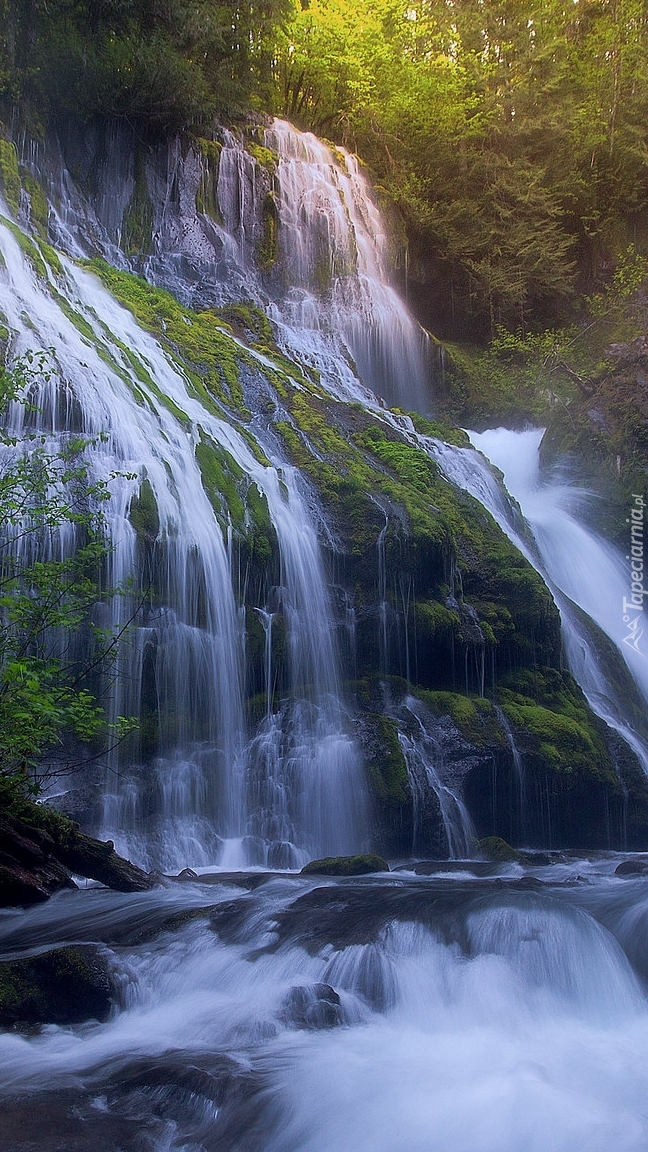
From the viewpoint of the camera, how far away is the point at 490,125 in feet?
80.9

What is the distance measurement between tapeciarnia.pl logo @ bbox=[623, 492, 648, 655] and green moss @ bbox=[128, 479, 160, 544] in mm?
8352

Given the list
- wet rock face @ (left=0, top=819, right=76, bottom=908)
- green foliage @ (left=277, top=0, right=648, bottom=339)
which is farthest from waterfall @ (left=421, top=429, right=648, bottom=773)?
green foliage @ (left=277, top=0, right=648, bottom=339)

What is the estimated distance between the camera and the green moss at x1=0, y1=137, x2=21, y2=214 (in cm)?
1602

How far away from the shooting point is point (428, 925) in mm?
6270

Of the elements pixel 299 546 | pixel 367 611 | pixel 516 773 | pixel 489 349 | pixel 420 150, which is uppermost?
pixel 420 150

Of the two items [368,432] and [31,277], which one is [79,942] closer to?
[368,432]

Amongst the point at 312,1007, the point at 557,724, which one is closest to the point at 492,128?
the point at 557,724

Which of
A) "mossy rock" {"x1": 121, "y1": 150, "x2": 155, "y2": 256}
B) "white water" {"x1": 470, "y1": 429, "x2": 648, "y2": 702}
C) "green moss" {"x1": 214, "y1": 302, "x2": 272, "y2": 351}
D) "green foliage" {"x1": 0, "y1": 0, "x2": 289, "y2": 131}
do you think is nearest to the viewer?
"white water" {"x1": 470, "y1": 429, "x2": 648, "y2": 702}

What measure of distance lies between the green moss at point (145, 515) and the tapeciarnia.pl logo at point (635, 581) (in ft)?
27.4

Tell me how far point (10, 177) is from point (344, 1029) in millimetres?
16243

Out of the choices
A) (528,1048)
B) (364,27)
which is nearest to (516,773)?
(528,1048)

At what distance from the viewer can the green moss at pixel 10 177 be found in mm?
16016

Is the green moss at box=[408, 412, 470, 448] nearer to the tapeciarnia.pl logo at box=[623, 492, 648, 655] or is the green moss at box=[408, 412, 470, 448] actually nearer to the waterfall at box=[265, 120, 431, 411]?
the waterfall at box=[265, 120, 431, 411]

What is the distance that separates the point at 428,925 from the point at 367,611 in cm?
540
